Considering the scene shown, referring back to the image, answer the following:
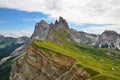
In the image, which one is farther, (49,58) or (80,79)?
(49,58)

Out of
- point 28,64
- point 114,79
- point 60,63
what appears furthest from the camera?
point 28,64

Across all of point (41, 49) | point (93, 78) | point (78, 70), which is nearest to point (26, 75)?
point (41, 49)

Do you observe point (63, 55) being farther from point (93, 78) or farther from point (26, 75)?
point (93, 78)

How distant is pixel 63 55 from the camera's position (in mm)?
161875

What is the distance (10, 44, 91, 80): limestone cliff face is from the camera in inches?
5924

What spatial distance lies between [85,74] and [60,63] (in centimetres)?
2740

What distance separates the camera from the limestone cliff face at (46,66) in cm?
15046

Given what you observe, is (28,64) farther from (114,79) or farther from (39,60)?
(114,79)

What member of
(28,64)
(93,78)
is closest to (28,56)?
(28,64)

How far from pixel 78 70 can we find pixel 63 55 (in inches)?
989

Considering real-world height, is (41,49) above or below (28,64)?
above

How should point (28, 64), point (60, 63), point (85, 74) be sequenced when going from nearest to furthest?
point (85, 74)
point (60, 63)
point (28, 64)

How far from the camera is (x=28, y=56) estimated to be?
173125mm

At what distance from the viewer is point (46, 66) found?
532 ft
